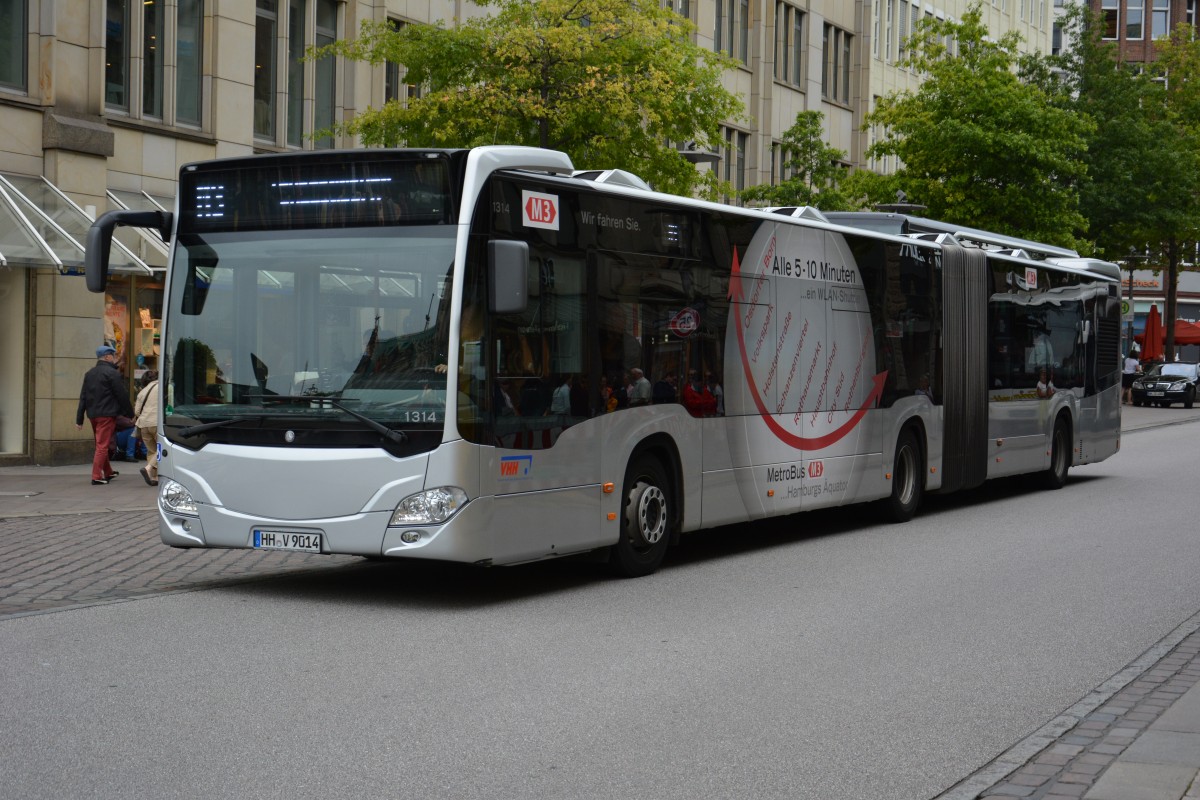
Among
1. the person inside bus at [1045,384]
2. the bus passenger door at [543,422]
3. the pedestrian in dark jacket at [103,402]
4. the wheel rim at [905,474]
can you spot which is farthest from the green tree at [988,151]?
the bus passenger door at [543,422]

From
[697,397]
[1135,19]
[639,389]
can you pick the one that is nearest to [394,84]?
[697,397]

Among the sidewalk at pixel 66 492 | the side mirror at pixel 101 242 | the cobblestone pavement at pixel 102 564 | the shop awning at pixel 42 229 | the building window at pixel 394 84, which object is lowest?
the sidewalk at pixel 66 492

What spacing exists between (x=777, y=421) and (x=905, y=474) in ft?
11.4

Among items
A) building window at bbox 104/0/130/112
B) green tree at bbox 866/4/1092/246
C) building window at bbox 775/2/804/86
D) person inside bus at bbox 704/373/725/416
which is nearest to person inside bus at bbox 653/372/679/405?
person inside bus at bbox 704/373/725/416

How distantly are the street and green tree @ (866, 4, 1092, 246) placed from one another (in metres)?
24.4

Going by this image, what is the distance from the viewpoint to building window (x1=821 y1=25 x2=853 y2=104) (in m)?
48.9

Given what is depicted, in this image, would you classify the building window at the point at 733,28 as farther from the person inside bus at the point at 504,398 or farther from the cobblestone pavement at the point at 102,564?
the person inside bus at the point at 504,398

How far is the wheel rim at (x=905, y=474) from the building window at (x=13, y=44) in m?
13.4

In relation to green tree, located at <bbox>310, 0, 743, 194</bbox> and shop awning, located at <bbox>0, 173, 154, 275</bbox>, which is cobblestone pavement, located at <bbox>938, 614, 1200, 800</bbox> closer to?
green tree, located at <bbox>310, 0, 743, 194</bbox>

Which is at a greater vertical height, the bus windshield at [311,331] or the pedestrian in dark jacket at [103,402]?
the bus windshield at [311,331]

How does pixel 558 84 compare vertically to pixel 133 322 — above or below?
above

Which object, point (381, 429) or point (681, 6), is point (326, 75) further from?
point (381, 429)

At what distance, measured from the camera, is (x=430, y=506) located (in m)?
9.84

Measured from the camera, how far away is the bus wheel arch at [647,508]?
11602 mm
